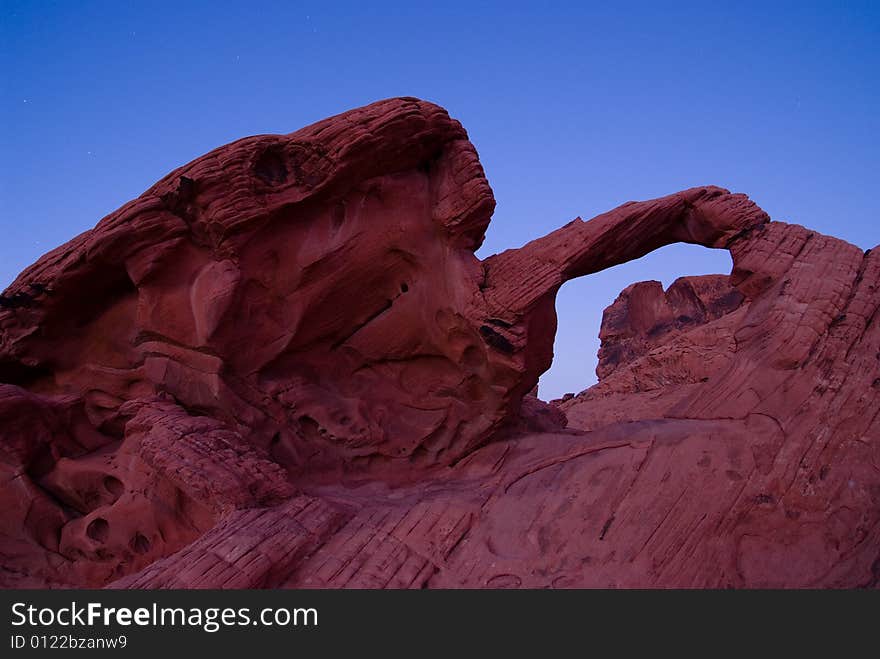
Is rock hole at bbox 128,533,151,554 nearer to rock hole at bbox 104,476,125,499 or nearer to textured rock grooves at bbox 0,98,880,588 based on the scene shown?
textured rock grooves at bbox 0,98,880,588

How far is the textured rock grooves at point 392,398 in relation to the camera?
5.20m

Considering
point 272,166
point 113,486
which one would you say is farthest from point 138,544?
point 272,166

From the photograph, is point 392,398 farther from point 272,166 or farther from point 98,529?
point 98,529

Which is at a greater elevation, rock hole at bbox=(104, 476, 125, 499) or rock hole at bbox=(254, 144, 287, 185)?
rock hole at bbox=(254, 144, 287, 185)

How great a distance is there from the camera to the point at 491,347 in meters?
6.79

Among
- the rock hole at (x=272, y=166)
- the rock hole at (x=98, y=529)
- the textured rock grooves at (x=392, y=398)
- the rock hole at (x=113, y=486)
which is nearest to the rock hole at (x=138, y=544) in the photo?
the textured rock grooves at (x=392, y=398)

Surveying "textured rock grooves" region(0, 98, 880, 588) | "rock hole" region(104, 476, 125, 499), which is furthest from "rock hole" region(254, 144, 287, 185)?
"rock hole" region(104, 476, 125, 499)

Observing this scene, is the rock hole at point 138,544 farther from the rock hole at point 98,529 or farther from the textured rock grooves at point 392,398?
the rock hole at point 98,529

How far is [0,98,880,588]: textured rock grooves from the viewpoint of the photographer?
205 inches

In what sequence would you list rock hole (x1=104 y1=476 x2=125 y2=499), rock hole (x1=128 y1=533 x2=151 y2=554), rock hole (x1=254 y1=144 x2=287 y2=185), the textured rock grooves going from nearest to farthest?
1. the textured rock grooves
2. rock hole (x1=128 y1=533 x2=151 y2=554)
3. rock hole (x1=104 y1=476 x2=125 y2=499)
4. rock hole (x1=254 y1=144 x2=287 y2=185)

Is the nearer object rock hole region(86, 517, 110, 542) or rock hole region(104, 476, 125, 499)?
rock hole region(86, 517, 110, 542)

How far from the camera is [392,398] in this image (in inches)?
296

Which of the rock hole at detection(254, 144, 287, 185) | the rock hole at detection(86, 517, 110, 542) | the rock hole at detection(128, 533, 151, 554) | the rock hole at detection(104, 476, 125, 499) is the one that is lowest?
the rock hole at detection(128, 533, 151, 554)

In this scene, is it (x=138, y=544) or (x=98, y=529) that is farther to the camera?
(x=98, y=529)
